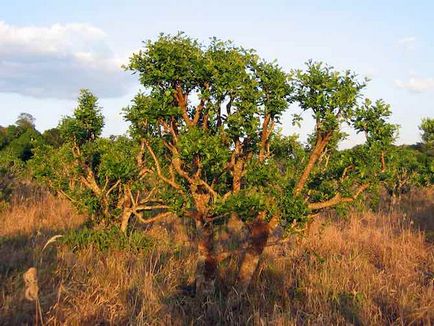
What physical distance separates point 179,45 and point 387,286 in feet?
15.5

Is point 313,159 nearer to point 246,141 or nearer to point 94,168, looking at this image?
point 246,141

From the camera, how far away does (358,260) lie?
27.8 ft

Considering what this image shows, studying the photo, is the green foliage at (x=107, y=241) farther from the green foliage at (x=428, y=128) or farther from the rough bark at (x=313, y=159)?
the green foliage at (x=428, y=128)

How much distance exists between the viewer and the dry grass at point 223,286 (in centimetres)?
573

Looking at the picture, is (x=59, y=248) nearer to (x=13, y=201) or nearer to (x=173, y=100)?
(x=173, y=100)

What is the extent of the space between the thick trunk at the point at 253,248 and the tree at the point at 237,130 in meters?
0.01

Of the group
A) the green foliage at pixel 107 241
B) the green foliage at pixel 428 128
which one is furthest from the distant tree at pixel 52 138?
the green foliage at pixel 428 128

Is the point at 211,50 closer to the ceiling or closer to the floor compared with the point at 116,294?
closer to the ceiling

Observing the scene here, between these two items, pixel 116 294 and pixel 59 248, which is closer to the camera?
pixel 116 294

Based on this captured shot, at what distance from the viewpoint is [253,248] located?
21.1 feet

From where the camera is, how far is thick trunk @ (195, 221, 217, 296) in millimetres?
6457

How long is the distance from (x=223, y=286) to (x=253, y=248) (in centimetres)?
92

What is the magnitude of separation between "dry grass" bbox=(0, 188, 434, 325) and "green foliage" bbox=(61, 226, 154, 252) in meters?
0.18

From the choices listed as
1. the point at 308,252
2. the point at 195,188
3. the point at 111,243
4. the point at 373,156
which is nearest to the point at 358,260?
the point at 308,252
